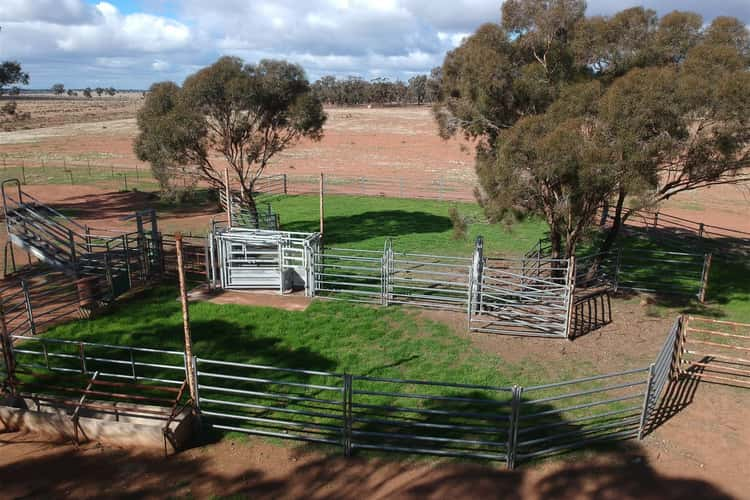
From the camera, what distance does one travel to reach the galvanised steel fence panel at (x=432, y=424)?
8211mm

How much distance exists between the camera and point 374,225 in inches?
977

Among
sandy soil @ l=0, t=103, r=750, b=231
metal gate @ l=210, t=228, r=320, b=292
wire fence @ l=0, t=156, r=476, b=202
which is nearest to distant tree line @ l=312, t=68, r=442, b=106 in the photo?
sandy soil @ l=0, t=103, r=750, b=231

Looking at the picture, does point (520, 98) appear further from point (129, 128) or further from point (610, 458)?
point (129, 128)

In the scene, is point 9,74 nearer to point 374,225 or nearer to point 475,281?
point 374,225

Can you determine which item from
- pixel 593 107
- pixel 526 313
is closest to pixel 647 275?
pixel 526 313

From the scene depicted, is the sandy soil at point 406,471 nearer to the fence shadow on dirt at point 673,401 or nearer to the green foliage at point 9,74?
the fence shadow on dirt at point 673,401

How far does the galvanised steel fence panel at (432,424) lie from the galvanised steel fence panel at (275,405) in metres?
0.42

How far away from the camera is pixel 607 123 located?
12484 mm

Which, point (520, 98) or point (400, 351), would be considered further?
point (520, 98)

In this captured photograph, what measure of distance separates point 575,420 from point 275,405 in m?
5.06

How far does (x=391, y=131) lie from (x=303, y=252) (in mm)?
56566

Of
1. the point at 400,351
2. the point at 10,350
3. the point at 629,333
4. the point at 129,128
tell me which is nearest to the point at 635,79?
the point at 629,333

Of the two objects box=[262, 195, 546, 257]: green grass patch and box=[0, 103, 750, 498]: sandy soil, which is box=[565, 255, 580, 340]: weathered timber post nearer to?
box=[0, 103, 750, 498]: sandy soil

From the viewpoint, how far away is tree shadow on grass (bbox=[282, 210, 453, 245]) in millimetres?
22812
